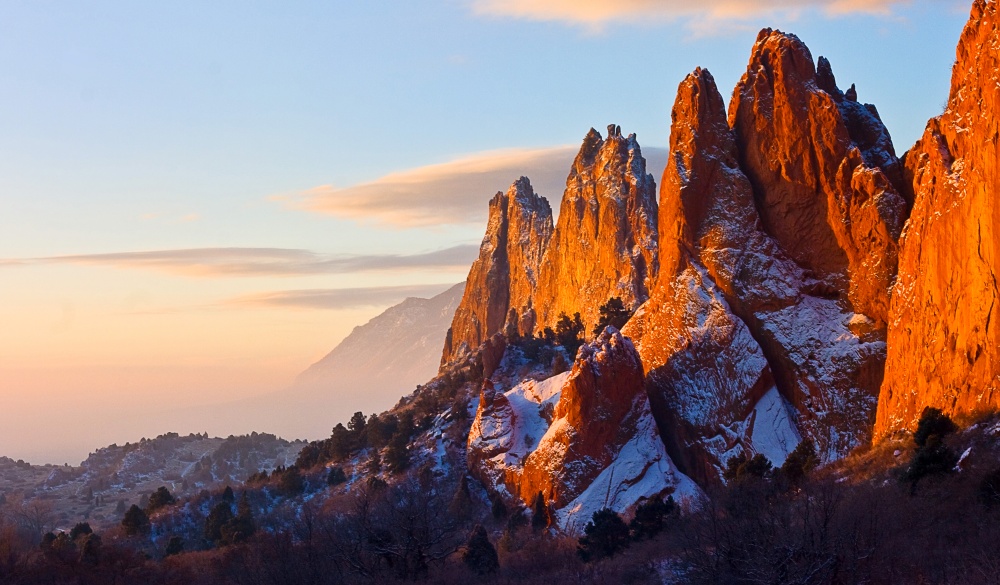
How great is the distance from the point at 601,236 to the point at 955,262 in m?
79.9

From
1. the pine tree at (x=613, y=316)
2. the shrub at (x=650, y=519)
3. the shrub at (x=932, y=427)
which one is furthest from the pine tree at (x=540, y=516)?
the pine tree at (x=613, y=316)

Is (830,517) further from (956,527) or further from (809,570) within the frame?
(956,527)

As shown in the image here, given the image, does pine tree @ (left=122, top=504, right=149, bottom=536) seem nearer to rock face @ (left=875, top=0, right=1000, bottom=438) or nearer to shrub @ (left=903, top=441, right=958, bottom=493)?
rock face @ (left=875, top=0, right=1000, bottom=438)

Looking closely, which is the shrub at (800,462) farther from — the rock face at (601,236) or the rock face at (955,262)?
the rock face at (601,236)

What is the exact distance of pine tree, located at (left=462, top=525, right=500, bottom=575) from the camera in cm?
6894

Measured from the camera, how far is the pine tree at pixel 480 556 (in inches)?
2714

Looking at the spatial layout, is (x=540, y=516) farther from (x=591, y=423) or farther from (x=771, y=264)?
(x=771, y=264)

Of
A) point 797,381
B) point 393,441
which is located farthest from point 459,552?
point 393,441

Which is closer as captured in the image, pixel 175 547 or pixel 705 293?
pixel 705 293

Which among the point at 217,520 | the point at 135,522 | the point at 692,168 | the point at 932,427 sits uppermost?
the point at 692,168

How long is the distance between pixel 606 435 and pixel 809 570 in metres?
38.0

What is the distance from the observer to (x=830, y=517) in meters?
46.9

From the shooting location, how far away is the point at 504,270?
171000 millimetres

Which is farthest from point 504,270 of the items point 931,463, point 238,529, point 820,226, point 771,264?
point 931,463
